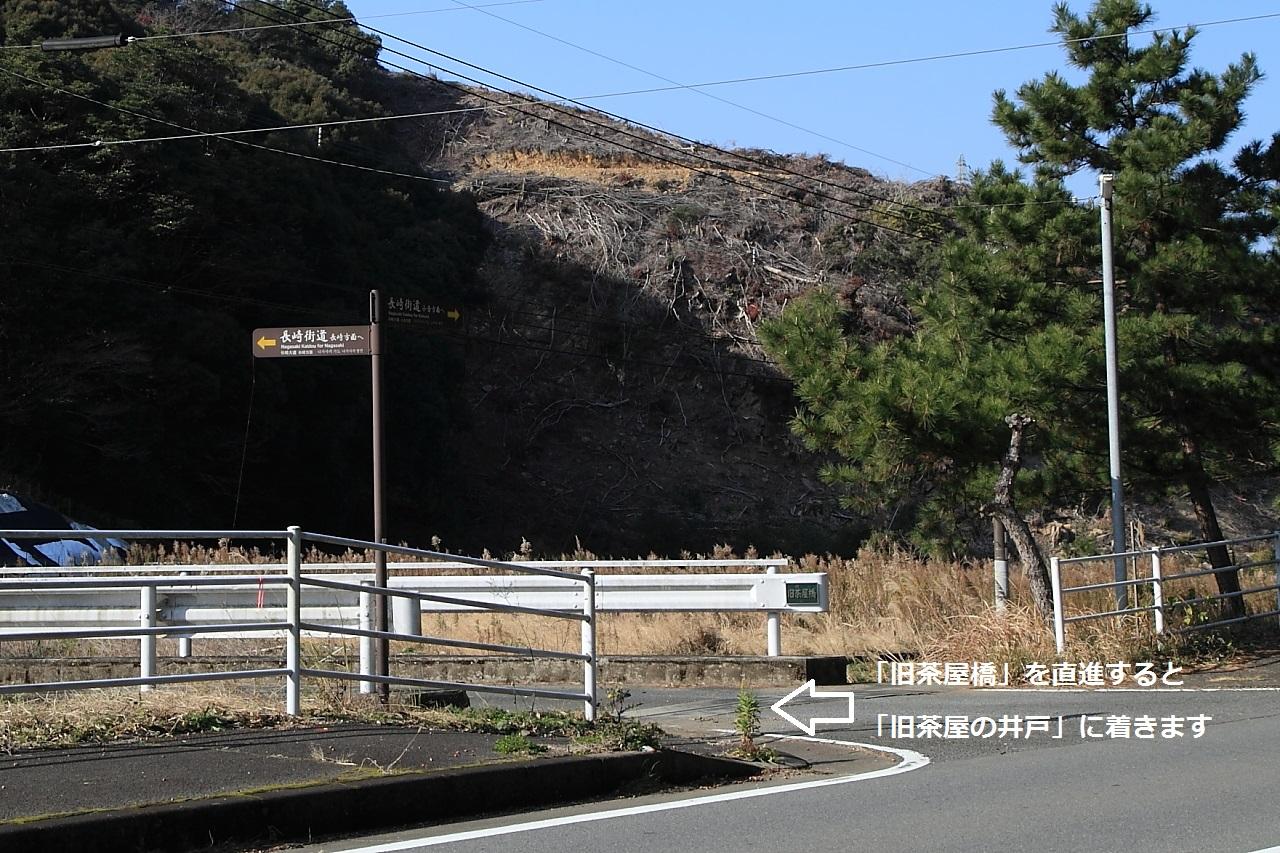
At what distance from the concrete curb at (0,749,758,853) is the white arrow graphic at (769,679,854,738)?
2.53 m

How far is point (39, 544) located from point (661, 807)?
23698 mm

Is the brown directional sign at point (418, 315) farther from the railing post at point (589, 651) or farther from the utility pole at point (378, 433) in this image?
the railing post at point (589, 651)

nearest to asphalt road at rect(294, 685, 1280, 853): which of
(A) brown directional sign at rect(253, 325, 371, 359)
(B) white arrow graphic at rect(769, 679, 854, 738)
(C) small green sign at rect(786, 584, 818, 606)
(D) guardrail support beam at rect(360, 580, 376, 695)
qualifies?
(B) white arrow graphic at rect(769, 679, 854, 738)

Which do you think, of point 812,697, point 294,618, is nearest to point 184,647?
point 812,697

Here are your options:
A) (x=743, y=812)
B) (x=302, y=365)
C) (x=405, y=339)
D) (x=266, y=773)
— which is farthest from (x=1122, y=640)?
(x=405, y=339)

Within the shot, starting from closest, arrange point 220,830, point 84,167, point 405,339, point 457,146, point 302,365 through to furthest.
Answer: point 220,830 → point 84,167 → point 302,365 → point 405,339 → point 457,146

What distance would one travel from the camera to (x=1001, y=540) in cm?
1862

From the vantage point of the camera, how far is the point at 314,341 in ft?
35.6

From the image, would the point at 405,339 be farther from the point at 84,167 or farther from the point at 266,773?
the point at 266,773

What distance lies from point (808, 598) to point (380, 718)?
21.6ft

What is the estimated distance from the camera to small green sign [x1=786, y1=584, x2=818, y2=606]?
47.4ft

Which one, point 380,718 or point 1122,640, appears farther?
point 1122,640

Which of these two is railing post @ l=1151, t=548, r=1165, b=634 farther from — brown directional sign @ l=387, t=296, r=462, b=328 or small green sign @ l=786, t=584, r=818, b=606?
brown directional sign @ l=387, t=296, r=462, b=328

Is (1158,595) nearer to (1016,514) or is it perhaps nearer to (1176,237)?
(1016,514)
